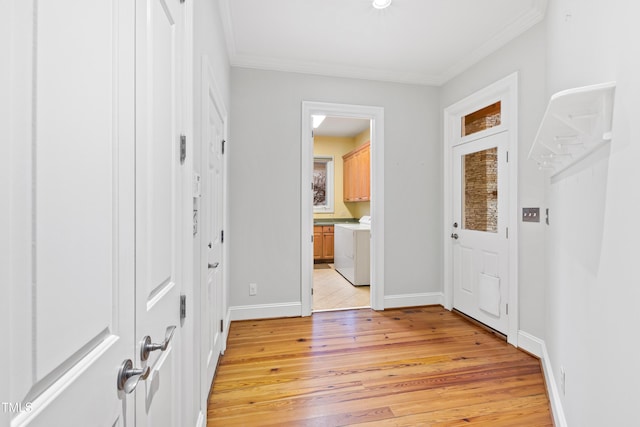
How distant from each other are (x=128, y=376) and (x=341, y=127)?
5.90 m

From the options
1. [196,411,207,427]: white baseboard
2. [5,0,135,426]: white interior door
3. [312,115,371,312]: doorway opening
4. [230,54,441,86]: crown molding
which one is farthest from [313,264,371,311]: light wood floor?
[5,0,135,426]: white interior door

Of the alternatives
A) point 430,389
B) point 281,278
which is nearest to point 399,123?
point 281,278

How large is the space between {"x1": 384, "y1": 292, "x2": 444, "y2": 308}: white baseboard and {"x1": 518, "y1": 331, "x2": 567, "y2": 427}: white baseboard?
115 centimetres

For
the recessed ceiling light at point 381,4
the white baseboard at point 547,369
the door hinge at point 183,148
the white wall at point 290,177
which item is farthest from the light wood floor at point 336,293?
the recessed ceiling light at point 381,4

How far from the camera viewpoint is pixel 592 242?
1219mm

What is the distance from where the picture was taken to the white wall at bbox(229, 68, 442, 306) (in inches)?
129

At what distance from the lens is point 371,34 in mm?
2795

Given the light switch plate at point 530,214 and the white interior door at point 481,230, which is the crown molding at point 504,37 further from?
the light switch plate at point 530,214

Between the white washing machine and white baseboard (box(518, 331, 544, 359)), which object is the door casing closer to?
white baseboard (box(518, 331, 544, 359))

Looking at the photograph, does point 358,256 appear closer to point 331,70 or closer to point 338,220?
point 338,220

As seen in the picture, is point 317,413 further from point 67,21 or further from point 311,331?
point 67,21

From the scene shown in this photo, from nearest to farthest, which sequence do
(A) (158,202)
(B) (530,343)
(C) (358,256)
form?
(A) (158,202)
(B) (530,343)
(C) (358,256)

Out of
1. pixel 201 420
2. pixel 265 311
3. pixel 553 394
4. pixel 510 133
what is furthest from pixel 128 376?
pixel 510 133

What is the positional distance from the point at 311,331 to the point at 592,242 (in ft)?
7.84
